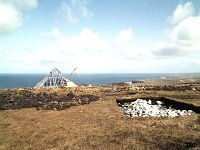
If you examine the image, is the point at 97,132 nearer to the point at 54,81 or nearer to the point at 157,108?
the point at 157,108

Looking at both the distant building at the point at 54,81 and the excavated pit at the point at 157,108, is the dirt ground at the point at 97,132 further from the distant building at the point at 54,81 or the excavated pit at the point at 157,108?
the distant building at the point at 54,81

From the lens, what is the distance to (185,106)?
29.2 meters

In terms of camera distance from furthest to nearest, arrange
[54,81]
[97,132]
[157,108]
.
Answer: [54,81]
[157,108]
[97,132]

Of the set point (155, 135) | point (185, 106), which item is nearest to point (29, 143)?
point (155, 135)

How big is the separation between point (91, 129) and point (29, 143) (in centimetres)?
522

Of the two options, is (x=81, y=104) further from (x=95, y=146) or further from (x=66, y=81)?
(x=66, y=81)

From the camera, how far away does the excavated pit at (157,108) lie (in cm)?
2536

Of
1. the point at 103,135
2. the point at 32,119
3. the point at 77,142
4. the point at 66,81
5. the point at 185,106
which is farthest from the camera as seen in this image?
the point at 66,81

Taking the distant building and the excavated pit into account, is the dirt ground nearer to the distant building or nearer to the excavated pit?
the excavated pit

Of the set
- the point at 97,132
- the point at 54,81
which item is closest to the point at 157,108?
the point at 97,132

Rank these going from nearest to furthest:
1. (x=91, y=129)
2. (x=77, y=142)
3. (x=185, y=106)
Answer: (x=77, y=142), (x=91, y=129), (x=185, y=106)

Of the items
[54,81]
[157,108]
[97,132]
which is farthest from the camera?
[54,81]

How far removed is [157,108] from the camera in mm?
28625

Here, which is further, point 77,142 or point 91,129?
point 91,129
